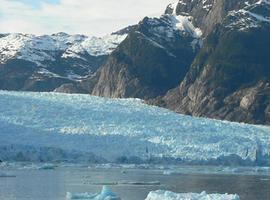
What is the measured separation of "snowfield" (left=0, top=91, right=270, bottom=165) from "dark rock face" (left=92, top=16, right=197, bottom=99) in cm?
6422

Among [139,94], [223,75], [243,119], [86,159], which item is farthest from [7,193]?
[139,94]

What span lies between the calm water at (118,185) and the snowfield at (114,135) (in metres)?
3.92

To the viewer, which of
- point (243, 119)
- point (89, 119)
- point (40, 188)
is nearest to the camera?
point (40, 188)

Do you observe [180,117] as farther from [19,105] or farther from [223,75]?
[223,75]

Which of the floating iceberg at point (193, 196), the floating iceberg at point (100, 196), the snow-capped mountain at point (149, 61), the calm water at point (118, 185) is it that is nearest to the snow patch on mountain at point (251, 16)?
the snow-capped mountain at point (149, 61)

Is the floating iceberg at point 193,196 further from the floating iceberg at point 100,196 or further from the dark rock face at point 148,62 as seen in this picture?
the dark rock face at point 148,62

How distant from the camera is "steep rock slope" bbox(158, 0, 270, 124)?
429ft

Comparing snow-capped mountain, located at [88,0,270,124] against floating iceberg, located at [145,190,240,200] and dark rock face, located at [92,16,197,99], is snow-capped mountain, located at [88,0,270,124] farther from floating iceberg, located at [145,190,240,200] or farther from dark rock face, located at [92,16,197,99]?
floating iceberg, located at [145,190,240,200]

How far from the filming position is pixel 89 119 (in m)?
89.8

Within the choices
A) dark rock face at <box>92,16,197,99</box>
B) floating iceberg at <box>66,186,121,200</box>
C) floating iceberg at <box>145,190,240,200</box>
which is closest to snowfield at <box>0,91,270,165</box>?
floating iceberg at <box>66,186,121,200</box>

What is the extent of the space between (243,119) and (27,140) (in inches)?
2091

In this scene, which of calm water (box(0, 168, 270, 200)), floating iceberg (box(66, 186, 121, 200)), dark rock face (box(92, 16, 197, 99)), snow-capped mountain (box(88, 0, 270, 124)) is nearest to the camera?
floating iceberg (box(66, 186, 121, 200))

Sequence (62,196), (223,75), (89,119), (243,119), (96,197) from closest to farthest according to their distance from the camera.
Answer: (96,197) < (62,196) < (89,119) < (243,119) < (223,75)

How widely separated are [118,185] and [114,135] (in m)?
24.0
